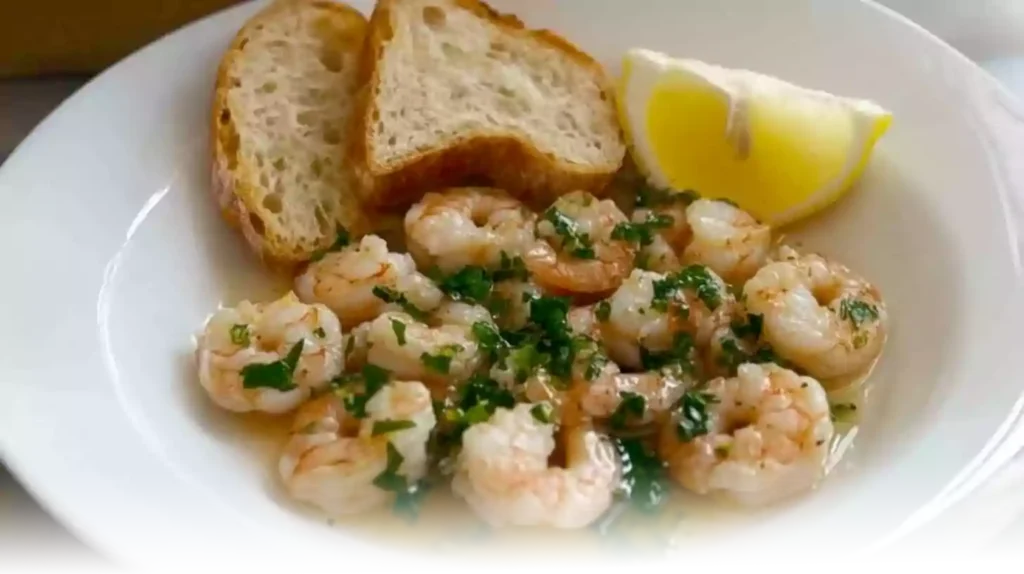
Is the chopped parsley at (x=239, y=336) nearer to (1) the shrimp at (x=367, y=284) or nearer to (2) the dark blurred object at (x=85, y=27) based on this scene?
(1) the shrimp at (x=367, y=284)

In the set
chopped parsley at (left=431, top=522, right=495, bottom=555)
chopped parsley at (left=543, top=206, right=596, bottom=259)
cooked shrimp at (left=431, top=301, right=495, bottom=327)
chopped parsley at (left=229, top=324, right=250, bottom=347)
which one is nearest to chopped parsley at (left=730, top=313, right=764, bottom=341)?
chopped parsley at (left=543, top=206, right=596, bottom=259)

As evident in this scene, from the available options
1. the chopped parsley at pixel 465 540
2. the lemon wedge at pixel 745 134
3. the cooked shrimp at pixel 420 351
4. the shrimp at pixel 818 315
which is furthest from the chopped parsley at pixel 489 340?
the lemon wedge at pixel 745 134

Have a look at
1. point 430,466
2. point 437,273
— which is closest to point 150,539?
point 430,466

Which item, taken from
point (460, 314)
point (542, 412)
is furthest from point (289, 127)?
point (542, 412)

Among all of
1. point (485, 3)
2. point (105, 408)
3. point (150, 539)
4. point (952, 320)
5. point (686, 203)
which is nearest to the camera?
point (150, 539)

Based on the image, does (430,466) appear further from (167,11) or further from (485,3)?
(167,11)
